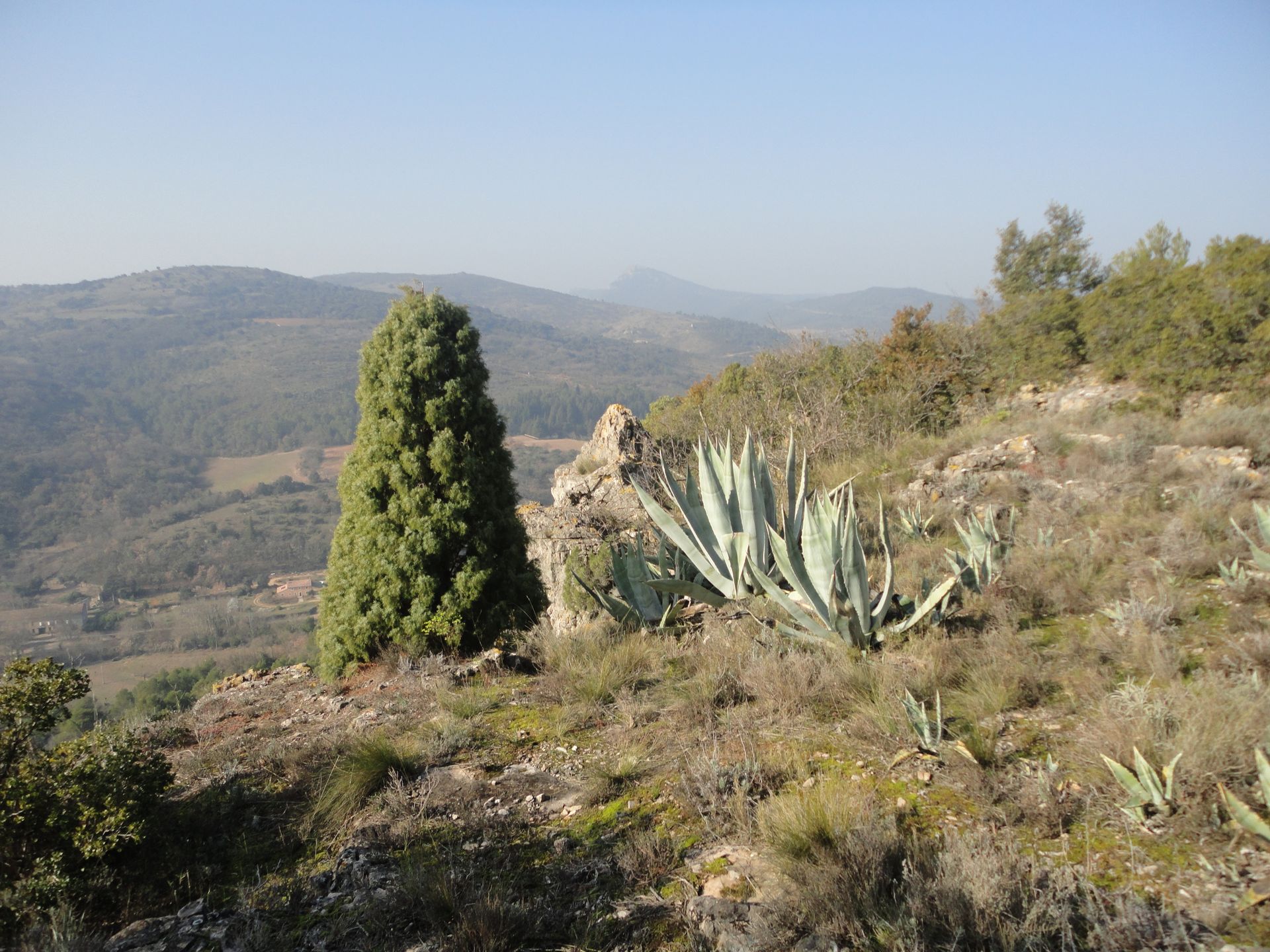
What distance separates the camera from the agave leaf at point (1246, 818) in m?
1.95

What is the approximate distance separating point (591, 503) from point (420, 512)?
4.14 m

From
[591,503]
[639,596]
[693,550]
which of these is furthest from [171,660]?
[693,550]

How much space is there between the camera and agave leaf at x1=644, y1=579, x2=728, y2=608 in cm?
427

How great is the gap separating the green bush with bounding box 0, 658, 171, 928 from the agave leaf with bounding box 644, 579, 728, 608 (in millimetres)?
2619

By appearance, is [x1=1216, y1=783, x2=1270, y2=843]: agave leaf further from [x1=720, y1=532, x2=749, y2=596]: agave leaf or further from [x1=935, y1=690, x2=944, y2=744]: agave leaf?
[x1=720, y1=532, x2=749, y2=596]: agave leaf

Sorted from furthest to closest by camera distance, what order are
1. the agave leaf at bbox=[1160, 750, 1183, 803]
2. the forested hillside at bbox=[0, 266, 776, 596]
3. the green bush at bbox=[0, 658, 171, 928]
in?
the forested hillside at bbox=[0, 266, 776, 596] < the green bush at bbox=[0, 658, 171, 928] < the agave leaf at bbox=[1160, 750, 1183, 803]

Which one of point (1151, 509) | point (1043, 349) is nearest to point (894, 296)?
point (1043, 349)

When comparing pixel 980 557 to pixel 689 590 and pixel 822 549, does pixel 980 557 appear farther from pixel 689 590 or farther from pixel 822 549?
pixel 689 590

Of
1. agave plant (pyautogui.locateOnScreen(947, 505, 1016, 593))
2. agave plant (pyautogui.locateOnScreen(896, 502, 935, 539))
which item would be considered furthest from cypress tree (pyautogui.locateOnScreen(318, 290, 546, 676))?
agave plant (pyautogui.locateOnScreen(896, 502, 935, 539))

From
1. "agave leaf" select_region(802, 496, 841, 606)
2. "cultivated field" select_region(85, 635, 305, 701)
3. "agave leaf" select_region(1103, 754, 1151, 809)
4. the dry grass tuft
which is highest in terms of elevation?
"agave leaf" select_region(802, 496, 841, 606)

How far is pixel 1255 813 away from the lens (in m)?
2.07

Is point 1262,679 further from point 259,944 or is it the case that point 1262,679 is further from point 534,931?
point 259,944

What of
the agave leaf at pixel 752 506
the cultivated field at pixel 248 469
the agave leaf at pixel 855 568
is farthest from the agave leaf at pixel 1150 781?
the cultivated field at pixel 248 469

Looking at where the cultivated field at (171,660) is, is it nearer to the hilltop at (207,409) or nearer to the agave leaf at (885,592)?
the hilltop at (207,409)
